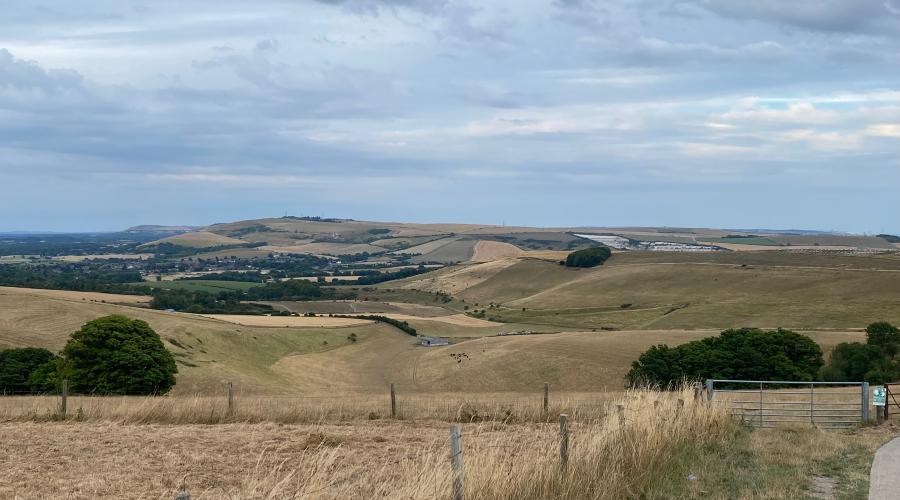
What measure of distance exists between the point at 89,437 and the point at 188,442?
8.26 feet

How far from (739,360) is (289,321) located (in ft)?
231

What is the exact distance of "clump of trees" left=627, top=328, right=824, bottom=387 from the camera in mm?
68500

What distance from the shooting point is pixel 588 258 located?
185875 mm

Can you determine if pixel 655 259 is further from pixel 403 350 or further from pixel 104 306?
pixel 104 306

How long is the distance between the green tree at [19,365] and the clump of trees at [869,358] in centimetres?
6271

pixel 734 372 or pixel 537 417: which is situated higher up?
pixel 537 417

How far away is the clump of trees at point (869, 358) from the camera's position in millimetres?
66562

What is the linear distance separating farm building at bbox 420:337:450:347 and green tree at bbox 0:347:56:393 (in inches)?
2174

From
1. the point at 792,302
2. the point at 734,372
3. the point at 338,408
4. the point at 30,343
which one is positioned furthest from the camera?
the point at 792,302

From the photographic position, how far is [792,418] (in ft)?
87.7

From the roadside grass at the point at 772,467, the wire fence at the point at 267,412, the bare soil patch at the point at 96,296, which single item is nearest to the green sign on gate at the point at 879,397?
the roadside grass at the point at 772,467

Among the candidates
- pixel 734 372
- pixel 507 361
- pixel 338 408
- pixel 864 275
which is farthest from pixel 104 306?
pixel 864 275

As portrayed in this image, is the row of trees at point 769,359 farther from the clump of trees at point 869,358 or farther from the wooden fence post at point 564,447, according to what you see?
the wooden fence post at point 564,447

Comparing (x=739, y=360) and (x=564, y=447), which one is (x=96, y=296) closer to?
(x=739, y=360)
